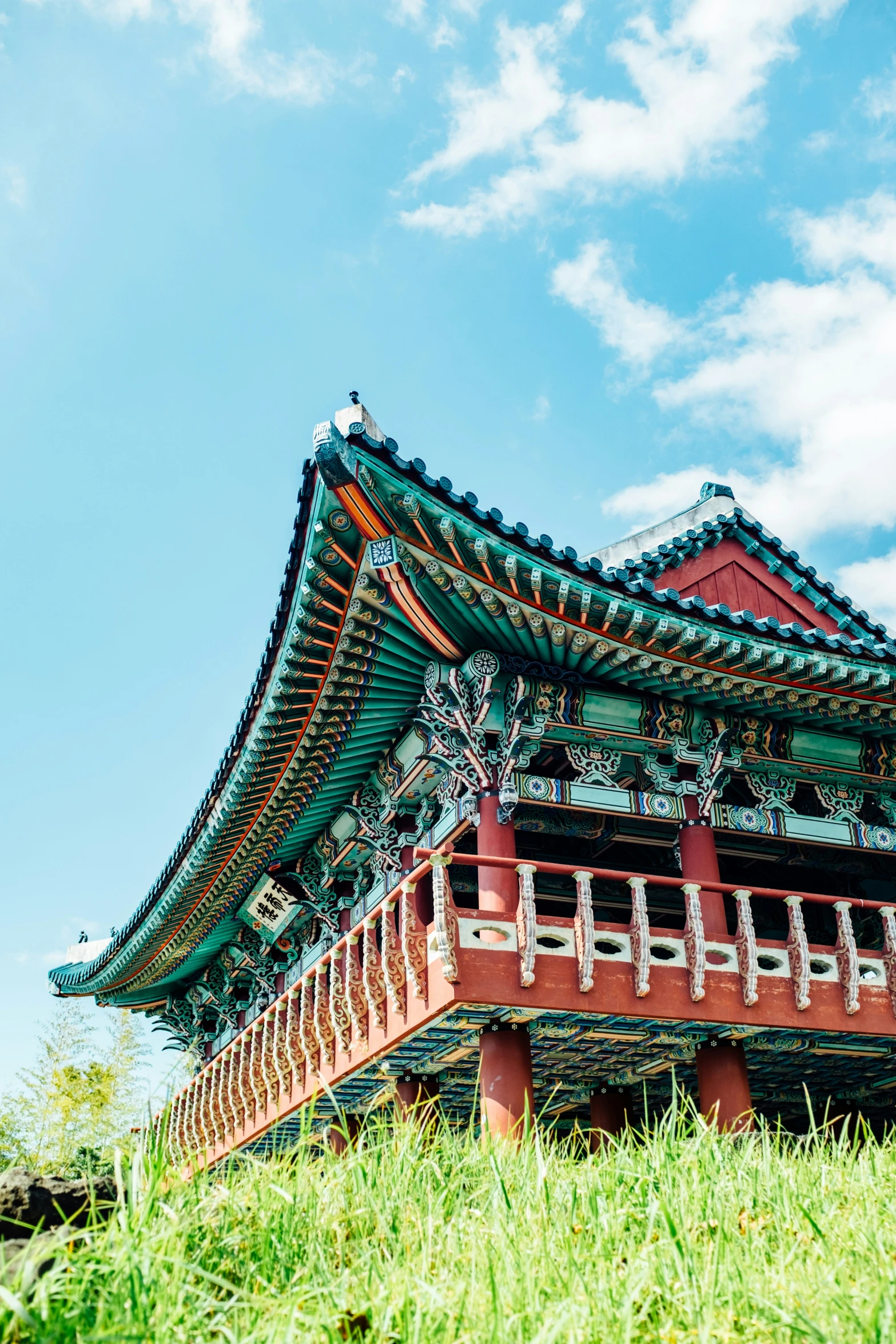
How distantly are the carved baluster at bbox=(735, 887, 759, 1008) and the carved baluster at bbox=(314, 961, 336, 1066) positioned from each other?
386cm

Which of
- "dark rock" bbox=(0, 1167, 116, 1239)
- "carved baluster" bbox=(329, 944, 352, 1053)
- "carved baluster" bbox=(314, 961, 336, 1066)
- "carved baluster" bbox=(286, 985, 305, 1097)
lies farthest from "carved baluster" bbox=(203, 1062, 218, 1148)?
"dark rock" bbox=(0, 1167, 116, 1239)

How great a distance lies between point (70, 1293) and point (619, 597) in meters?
7.14

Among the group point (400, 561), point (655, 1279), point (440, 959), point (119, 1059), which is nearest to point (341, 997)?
point (440, 959)

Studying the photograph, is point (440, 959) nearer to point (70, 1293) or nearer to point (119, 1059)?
point (70, 1293)

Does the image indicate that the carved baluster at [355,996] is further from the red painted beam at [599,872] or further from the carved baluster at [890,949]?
the carved baluster at [890,949]

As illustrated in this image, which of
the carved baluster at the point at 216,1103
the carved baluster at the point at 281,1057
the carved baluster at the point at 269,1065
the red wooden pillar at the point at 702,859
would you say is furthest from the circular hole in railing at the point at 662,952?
the carved baluster at the point at 216,1103

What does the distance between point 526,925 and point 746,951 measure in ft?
6.73

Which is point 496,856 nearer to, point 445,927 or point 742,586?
point 445,927

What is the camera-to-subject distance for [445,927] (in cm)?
902

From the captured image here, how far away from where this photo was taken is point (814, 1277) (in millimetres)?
4871

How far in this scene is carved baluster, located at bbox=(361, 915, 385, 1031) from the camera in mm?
10234

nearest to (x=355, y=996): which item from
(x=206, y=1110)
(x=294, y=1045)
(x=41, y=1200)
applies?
(x=294, y=1045)

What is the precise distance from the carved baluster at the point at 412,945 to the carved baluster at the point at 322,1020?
2087 millimetres

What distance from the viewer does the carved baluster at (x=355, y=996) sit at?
10.7 metres
